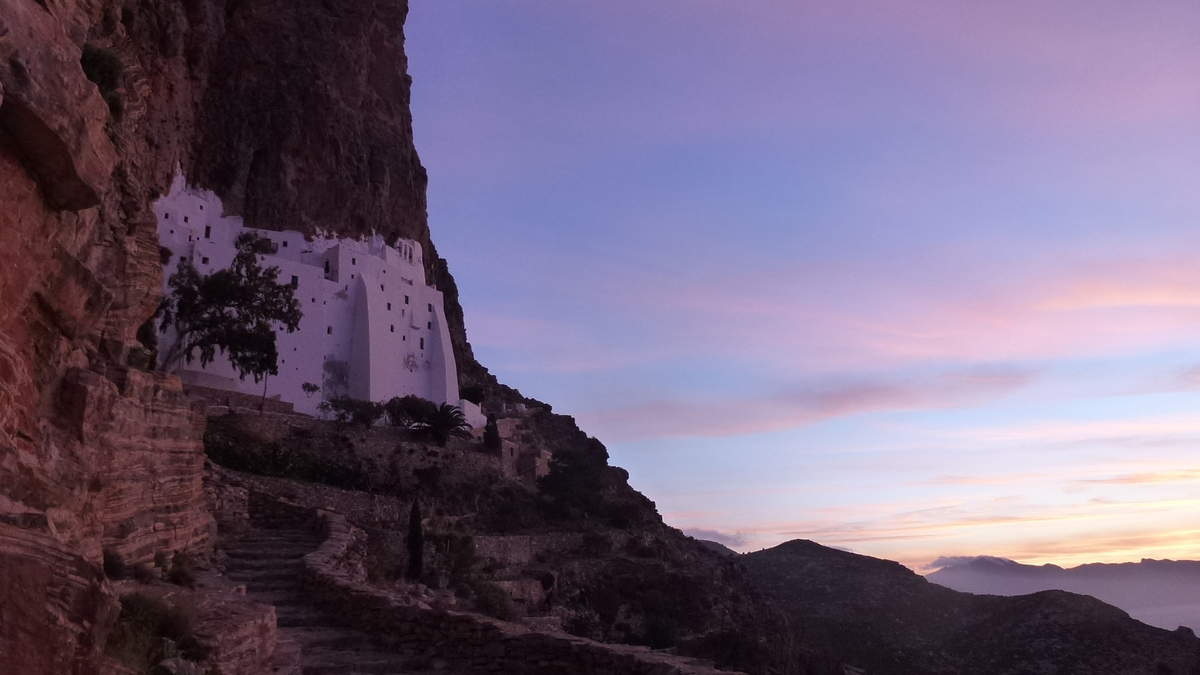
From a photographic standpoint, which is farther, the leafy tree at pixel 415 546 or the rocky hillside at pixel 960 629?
the rocky hillside at pixel 960 629

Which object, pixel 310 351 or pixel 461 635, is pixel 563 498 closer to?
pixel 310 351

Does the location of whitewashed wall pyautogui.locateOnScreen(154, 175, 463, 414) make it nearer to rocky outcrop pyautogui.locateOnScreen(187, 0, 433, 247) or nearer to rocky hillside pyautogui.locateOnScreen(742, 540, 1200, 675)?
rocky outcrop pyautogui.locateOnScreen(187, 0, 433, 247)

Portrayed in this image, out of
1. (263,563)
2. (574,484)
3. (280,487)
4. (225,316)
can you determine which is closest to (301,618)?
(263,563)

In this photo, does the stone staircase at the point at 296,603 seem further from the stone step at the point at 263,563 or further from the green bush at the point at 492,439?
the green bush at the point at 492,439

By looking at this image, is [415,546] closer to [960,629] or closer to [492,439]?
[492,439]

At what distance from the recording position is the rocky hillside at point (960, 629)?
26156mm

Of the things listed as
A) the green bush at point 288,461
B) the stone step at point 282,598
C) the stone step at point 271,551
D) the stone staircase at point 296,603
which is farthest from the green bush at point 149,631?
the green bush at point 288,461

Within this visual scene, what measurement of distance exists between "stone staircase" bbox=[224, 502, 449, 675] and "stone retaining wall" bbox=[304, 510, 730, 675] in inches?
8.4

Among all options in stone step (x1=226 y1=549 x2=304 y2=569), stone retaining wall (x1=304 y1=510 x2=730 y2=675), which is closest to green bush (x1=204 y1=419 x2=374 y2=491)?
stone step (x1=226 y1=549 x2=304 y2=569)

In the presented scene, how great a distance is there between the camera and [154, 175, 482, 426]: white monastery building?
119 feet

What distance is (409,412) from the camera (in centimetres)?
3903

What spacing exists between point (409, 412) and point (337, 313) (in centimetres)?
649

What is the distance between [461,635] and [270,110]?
39.7 metres

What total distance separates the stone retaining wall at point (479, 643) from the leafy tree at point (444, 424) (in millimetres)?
27449
